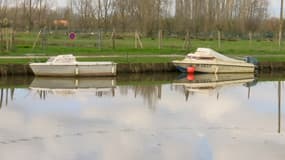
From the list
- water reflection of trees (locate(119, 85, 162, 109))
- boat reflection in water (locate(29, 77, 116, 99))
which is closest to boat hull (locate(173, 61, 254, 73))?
boat reflection in water (locate(29, 77, 116, 99))

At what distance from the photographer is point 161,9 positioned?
77812mm

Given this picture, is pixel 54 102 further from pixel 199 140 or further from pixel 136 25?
pixel 136 25

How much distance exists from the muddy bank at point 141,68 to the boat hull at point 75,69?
0.86 metres

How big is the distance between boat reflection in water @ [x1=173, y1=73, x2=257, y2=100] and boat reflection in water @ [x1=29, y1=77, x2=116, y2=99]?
3.34m

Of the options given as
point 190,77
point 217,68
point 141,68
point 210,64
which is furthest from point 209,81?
point 141,68

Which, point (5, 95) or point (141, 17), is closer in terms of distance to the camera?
point (5, 95)

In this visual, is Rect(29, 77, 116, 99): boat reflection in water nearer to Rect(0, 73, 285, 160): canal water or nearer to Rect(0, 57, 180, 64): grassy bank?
Rect(0, 73, 285, 160): canal water

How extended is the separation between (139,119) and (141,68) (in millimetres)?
15839

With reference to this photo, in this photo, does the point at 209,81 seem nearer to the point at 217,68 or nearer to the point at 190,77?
the point at 190,77

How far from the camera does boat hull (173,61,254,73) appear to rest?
35.2 metres

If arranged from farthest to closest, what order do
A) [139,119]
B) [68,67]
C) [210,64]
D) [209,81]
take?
1. [210,64]
2. [209,81]
3. [68,67]
4. [139,119]

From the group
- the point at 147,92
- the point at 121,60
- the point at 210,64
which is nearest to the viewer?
the point at 147,92

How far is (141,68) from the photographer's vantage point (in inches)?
1356

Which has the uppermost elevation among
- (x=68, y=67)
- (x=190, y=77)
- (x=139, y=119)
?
(x=68, y=67)
